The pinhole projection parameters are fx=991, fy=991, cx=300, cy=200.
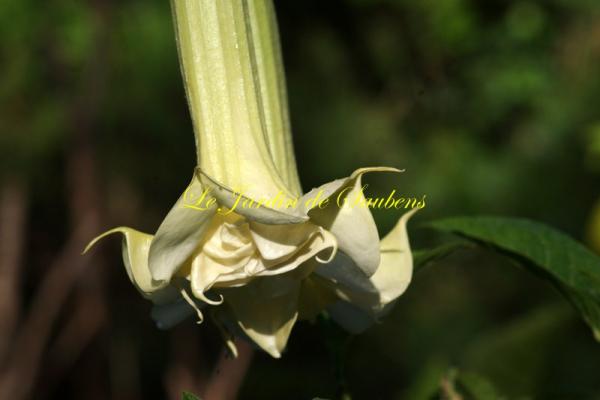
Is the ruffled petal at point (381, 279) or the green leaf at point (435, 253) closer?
the ruffled petal at point (381, 279)

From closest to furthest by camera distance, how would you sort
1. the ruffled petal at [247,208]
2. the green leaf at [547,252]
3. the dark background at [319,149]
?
the ruffled petal at [247,208] → the green leaf at [547,252] → the dark background at [319,149]

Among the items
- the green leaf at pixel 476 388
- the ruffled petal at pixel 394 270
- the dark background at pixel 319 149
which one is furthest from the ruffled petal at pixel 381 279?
the dark background at pixel 319 149

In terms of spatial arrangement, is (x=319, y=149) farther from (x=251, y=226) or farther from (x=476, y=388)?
(x=251, y=226)

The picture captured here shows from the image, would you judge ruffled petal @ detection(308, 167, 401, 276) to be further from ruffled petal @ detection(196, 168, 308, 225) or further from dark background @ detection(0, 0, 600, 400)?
dark background @ detection(0, 0, 600, 400)

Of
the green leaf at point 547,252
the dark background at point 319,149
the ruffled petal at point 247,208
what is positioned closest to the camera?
the ruffled petal at point 247,208

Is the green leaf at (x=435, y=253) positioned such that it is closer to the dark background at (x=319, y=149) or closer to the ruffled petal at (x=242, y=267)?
the ruffled petal at (x=242, y=267)

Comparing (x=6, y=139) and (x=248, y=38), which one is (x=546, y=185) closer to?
(x=6, y=139)

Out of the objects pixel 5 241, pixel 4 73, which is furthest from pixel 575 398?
pixel 4 73
